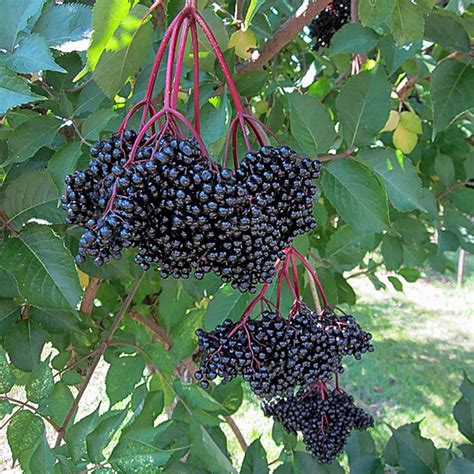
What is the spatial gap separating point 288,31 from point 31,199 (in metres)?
0.72

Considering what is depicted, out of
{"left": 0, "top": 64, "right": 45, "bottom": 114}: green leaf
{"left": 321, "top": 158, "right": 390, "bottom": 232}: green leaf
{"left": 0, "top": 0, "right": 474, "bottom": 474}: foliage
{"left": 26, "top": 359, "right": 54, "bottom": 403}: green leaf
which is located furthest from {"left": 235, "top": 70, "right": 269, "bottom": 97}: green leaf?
{"left": 26, "top": 359, "right": 54, "bottom": 403}: green leaf

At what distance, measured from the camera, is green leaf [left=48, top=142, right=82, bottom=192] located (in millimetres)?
1087

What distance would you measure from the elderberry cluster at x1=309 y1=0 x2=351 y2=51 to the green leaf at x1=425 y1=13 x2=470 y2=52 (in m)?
0.83

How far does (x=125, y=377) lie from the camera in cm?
154

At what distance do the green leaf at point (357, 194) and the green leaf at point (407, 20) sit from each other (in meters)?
0.27

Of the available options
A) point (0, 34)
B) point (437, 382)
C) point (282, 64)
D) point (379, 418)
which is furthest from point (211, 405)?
point (437, 382)

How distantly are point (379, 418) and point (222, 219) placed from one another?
4270mm

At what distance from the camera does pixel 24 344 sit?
4.65 ft

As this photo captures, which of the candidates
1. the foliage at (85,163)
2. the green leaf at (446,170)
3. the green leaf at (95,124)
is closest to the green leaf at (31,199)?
the foliage at (85,163)

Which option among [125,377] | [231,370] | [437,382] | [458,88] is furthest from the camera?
[437,382]

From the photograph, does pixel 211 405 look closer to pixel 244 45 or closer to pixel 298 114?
pixel 298 114

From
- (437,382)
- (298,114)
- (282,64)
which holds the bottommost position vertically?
(437,382)

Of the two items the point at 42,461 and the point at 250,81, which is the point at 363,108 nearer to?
the point at 250,81

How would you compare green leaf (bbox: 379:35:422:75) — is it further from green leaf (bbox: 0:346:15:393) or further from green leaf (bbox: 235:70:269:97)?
green leaf (bbox: 0:346:15:393)
